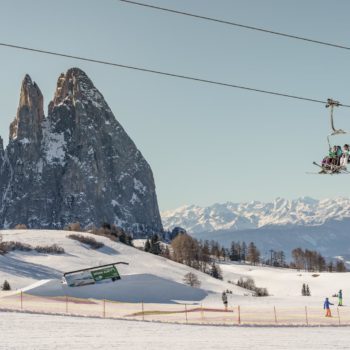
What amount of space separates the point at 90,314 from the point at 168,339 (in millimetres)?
13546

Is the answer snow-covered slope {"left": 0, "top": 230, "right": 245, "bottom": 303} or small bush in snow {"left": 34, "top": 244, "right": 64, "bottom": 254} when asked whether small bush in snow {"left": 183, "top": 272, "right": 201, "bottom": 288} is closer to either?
snow-covered slope {"left": 0, "top": 230, "right": 245, "bottom": 303}

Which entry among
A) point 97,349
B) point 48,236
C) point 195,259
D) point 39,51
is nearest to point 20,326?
point 97,349

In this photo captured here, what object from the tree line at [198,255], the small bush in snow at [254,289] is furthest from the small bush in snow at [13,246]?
the tree line at [198,255]

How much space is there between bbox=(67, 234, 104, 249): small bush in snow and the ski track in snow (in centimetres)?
6128

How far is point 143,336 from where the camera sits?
27.7 metres

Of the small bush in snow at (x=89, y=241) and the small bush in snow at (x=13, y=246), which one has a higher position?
the small bush in snow at (x=89, y=241)

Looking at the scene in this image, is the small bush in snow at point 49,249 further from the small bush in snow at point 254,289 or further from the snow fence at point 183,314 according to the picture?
the snow fence at point 183,314

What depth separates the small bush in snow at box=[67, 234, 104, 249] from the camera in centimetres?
9681

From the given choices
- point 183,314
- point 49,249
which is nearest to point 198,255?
point 49,249

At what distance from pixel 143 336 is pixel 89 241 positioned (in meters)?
72.2

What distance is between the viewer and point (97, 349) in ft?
74.3

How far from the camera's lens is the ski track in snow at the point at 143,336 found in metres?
24.1

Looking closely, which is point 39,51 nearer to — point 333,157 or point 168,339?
point 333,157

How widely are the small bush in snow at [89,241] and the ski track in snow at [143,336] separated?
61.3m
